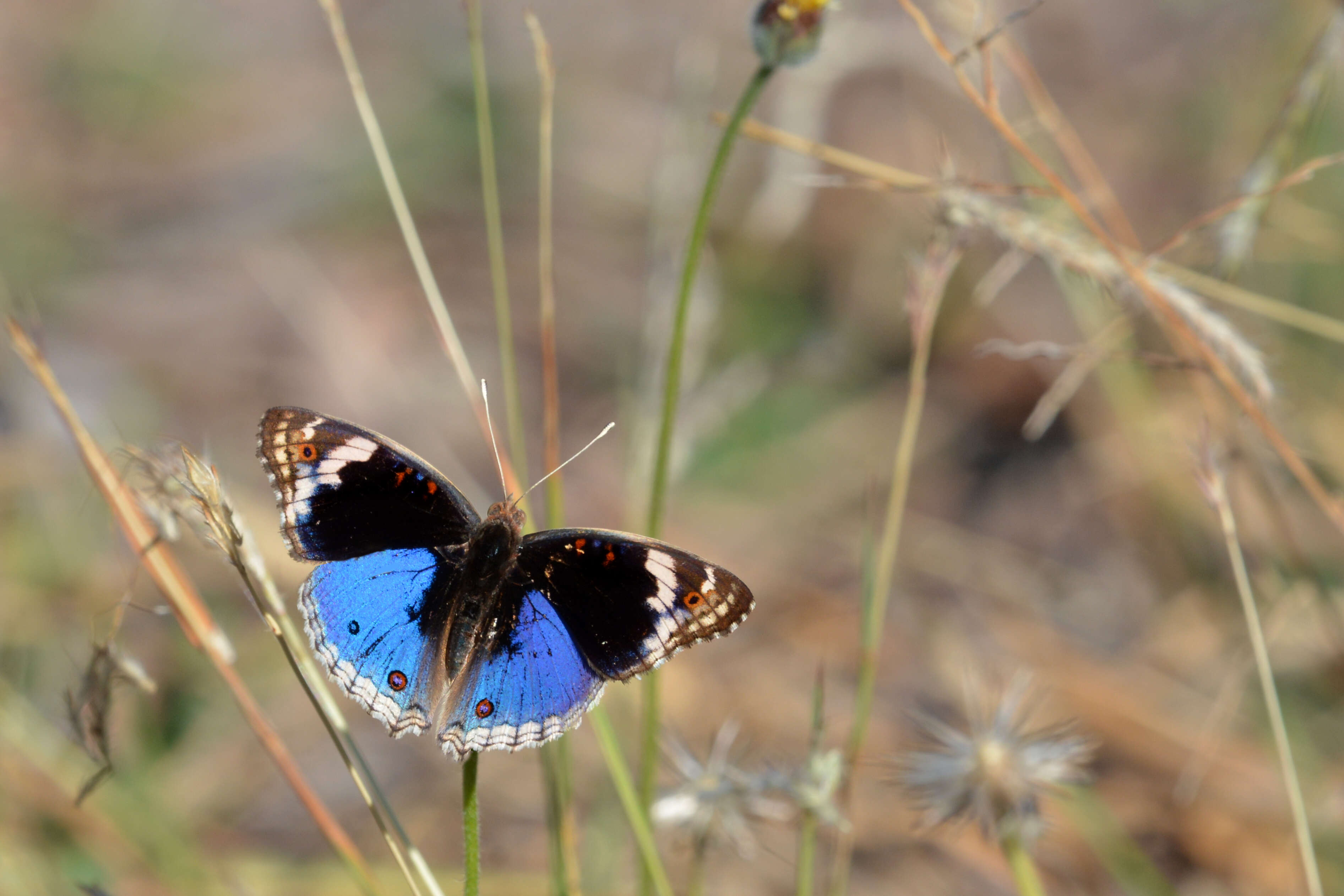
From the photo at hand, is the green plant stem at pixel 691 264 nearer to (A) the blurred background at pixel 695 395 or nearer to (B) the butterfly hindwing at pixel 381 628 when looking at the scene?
(A) the blurred background at pixel 695 395

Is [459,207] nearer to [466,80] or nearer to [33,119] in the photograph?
[466,80]

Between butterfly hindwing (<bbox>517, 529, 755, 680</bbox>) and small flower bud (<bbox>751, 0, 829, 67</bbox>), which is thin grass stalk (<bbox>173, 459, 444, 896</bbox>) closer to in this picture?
butterfly hindwing (<bbox>517, 529, 755, 680</bbox>)

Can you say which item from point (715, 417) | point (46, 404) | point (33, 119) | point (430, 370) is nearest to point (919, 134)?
point (430, 370)

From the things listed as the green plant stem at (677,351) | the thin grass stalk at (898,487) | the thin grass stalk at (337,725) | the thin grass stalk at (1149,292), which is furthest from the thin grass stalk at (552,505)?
the thin grass stalk at (1149,292)

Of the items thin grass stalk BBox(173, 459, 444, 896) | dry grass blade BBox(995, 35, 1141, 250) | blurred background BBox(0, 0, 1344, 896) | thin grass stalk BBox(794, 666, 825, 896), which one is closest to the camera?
thin grass stalk BBox(173, 459, 444, 896)

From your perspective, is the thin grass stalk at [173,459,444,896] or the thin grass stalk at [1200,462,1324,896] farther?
the thin grass stalk at [1200,462,1324,896]

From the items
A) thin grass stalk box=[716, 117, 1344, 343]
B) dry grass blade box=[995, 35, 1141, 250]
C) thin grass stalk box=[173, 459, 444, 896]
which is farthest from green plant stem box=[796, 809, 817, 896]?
dry grass blade box=[995, 35, 1141, 250]

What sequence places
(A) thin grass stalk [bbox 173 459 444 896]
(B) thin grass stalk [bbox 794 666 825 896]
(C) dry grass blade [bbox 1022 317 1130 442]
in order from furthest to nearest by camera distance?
(C) dry grass blade [bbox 1022 317 1130 442] < (B) thin grass stalk [bbox 794 666 825 896] < (A) thin grass stalk [bbox 173 459 444 896]
